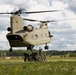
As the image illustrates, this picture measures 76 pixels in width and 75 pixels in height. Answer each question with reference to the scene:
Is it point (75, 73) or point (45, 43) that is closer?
point (75, 73)

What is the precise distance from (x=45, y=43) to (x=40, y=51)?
8562 mm

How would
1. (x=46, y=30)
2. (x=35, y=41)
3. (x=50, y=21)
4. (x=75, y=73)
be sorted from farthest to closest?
(x=50, y=21), (x=46, y=30), (x=35, y=41), (x=75, y=73)

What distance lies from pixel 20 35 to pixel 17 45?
1955 millimetres

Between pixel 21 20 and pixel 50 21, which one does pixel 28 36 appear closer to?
pixel 21 20

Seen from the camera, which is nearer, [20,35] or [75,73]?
[75,73]

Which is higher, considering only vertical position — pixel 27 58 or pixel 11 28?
pixel 11 28

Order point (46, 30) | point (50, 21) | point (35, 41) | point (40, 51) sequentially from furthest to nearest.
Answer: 1. point (50, 21)
2. point (46, 30)
3. point (35, 41)
4. point (40, 51)

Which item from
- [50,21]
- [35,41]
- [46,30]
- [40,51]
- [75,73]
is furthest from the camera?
[50,21]

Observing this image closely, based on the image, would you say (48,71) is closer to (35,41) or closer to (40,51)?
(40,51)

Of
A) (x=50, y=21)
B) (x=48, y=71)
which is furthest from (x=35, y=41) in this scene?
(x=48, y=71)

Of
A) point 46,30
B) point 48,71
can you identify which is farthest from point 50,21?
point 48,71

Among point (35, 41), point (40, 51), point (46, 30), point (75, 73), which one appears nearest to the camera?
point (75, 73)

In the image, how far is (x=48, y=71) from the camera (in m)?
29.1

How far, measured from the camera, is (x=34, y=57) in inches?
2053
